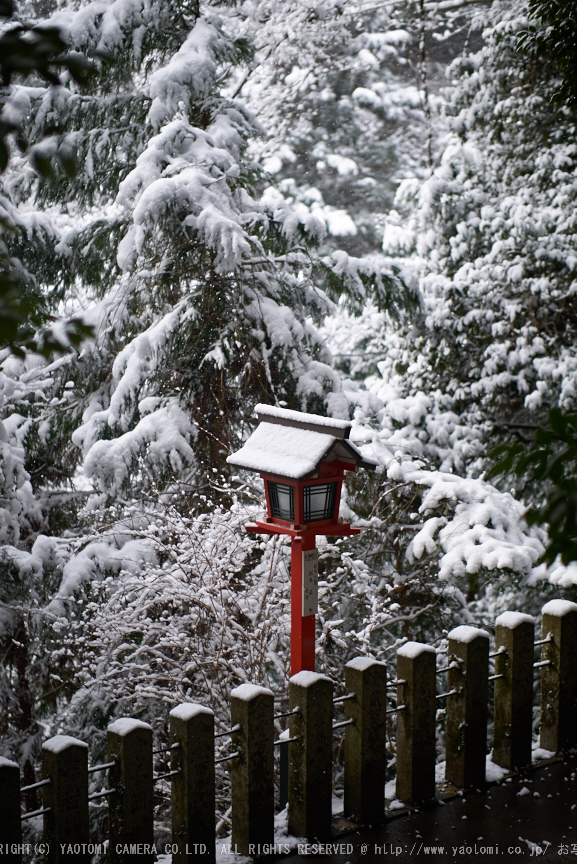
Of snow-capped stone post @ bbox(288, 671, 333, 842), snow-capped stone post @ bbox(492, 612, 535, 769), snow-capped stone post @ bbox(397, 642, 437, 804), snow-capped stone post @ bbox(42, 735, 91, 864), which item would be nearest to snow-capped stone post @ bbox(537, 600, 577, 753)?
snow-capped stone post @ bbox(492, 612, 535, 769)

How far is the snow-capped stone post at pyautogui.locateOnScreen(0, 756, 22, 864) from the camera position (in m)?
2.05

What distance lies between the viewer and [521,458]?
54.2 inches

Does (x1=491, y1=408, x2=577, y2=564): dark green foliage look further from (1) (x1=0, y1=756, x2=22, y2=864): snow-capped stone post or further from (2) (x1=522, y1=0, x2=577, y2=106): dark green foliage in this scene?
(2) (x1=522, y1=0, x2=577, y2=106): dark green foliage

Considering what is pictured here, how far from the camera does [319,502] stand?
11.5 ft

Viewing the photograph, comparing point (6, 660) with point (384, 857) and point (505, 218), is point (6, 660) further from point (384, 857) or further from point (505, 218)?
point (505, 218)

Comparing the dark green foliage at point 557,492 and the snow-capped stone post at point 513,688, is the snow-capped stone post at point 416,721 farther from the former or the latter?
the dark green foliage at point 557,492

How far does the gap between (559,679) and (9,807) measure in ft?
7.70

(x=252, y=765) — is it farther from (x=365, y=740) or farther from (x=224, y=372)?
(x=224, y=372)

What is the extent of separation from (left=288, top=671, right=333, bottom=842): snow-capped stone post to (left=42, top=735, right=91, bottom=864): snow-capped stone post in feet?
2.50

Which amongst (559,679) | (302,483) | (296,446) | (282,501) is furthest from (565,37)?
(559,679)

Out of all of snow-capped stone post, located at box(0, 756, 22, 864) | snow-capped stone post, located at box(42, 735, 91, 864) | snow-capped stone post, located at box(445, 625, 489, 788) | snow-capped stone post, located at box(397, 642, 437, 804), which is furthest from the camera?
snow-capped stone post, located at box(445, 625, 489, 788)

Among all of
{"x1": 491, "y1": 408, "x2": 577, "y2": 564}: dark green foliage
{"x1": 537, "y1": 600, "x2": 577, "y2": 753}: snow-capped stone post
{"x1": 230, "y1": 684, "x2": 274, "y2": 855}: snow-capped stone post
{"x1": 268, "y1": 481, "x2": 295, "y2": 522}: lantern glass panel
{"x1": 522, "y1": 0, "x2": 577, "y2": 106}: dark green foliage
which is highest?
{"x1": 522, "y1": 0, "x2": 577, "y2": 106}: dark green foliage

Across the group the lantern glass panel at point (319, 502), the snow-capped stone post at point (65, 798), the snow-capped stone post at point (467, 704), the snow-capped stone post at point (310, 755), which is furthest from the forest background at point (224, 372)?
the snow-capped stone post at point (65, 798)

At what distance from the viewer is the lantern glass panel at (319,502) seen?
3.45m
